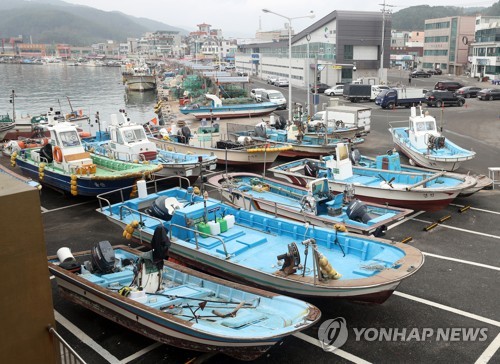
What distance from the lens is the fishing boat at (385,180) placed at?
598 inches

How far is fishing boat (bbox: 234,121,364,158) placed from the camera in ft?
77.0

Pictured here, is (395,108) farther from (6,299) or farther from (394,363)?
(6,299)

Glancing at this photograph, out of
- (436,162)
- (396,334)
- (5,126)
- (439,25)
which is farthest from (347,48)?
(396,334)

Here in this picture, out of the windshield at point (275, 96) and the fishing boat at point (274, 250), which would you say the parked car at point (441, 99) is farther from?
the fishing boat at point (274, 250)

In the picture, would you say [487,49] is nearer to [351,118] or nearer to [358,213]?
[351,118]

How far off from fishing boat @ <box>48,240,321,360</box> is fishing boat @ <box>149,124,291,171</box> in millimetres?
9955

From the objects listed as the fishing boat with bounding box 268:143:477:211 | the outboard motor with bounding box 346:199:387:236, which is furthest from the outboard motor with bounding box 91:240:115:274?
the fishing boat with bounding box 268:143:477:211

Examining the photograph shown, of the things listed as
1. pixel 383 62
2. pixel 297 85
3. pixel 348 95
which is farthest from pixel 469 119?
pixel 297 85

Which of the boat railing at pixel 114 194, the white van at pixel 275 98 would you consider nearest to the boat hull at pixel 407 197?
the boat railing at pixel 114 194

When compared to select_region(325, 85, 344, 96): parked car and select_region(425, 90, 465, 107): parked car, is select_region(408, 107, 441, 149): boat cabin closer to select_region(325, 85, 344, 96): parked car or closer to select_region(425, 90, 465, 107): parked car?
select_region(425, 90, 465, 107): parked car

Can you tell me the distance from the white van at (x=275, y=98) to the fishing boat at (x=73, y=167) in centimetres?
2533

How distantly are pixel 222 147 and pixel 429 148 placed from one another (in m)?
9.80

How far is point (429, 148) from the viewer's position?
67.4 feet

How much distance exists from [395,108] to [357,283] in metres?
36.6
